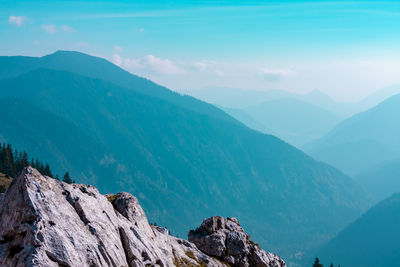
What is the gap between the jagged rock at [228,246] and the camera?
6228 cm

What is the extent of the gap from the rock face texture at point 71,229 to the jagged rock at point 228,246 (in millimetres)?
10523

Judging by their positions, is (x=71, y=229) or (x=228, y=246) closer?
(x=71, y=229)

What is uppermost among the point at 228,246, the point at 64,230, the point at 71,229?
the point at 228,246

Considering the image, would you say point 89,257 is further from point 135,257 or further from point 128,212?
point 128,212

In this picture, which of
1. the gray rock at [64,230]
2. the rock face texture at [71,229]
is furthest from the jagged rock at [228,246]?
the gray rock at [64,230]

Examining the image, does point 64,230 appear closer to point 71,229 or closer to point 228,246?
point 71,229

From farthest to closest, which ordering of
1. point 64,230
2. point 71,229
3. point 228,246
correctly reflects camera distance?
1. point 228,246
2. point 71,229
3. point 64,230

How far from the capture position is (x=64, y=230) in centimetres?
3550

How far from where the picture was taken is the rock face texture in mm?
33625

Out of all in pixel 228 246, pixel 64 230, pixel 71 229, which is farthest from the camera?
pixel 228 246

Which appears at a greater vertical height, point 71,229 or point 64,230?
point 71,229

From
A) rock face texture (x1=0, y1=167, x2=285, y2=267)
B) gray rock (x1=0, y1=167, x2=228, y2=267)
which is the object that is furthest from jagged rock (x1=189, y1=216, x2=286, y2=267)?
gray rock (x1=0, y1=167, x2=228, y2=267)

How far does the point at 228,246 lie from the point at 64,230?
3620cm

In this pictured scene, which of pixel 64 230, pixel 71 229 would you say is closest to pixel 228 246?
pixel 71 229
